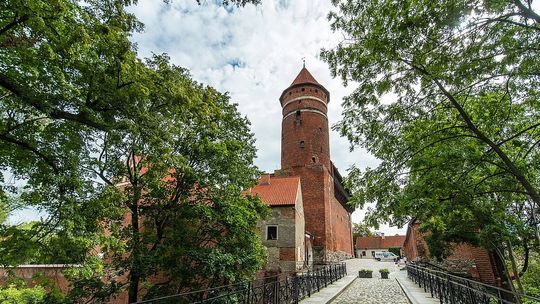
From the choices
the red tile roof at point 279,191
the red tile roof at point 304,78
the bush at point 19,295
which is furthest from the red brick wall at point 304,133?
the bush at point 19,295

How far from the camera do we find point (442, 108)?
6.16 metres

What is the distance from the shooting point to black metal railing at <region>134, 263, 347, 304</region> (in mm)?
6993

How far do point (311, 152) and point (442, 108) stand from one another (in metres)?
20.1

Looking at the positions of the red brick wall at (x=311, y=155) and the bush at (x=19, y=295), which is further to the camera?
the red brick wall at (x=311, y=155)

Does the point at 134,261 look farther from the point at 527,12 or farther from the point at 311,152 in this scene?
the point at 311,152

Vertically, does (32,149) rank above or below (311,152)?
below

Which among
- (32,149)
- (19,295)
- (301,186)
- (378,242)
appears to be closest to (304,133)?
(301,186)

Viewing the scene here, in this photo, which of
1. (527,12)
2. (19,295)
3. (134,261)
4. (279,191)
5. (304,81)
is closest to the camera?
(527,12)

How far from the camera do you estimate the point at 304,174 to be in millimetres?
25750

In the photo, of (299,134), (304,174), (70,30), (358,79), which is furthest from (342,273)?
(70,30)

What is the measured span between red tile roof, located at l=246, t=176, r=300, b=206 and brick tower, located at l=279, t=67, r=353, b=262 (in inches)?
159

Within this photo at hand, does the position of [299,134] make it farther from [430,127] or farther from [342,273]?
[430,127]

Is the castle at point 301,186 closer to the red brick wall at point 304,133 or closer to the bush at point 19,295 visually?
the red brick wall at point 304,133

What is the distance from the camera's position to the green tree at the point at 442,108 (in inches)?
178
